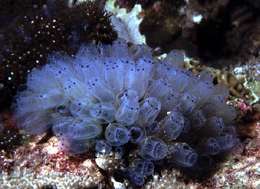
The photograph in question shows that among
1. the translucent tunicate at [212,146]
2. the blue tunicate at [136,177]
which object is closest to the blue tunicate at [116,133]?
the blue tunicate at [136,177]

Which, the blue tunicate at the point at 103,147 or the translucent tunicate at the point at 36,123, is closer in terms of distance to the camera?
the blue tunicate at the point at 103,147

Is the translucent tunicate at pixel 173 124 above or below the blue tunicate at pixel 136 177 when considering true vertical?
above

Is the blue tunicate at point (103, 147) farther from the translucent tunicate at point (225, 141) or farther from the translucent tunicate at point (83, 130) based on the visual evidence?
the translucent tunicate at point (225, 141)

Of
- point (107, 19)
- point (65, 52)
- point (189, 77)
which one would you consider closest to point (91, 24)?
point (107, 19)

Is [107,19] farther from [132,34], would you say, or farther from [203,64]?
[203,64]

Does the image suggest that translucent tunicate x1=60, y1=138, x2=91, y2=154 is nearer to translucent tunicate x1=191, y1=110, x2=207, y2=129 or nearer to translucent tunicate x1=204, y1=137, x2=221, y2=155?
translucent tunicate x1=191, y1=110, x2=207, y2=129

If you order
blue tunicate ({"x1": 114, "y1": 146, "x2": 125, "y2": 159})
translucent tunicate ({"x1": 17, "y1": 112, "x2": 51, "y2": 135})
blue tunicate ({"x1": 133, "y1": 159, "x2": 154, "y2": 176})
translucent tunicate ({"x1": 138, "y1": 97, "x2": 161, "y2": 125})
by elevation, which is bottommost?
blue tunicate ({"x1": 133, "y1": 159, "x2": 154, "y2": 176})

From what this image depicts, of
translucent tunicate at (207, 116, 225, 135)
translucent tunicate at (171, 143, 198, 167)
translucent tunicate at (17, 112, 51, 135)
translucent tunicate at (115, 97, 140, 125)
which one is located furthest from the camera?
translucent tunicate at (207, 116, 225, 135)

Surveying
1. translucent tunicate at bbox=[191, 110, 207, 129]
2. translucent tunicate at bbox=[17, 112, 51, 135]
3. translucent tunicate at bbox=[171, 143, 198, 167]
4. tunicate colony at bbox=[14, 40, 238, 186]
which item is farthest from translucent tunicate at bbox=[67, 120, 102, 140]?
translucent tunicate at bbox=[191, 110, 207, 129]
